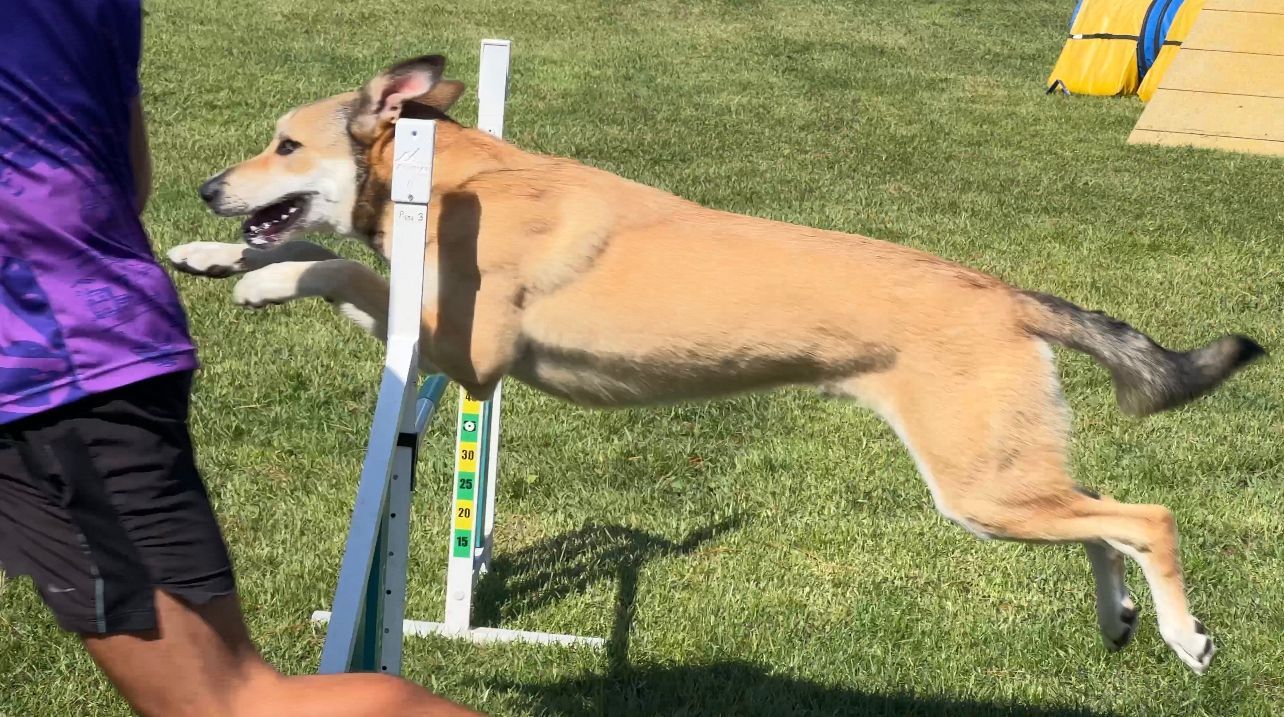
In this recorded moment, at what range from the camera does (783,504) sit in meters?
5.82

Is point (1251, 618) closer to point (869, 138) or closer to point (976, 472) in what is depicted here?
point (976, 472)

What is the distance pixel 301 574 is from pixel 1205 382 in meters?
3.23

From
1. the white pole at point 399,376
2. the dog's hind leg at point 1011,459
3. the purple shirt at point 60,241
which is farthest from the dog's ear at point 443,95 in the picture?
the purple shirt at point 60,241

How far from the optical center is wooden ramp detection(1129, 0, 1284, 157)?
14203 mm

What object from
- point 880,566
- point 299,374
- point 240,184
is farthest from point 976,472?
point 299,374

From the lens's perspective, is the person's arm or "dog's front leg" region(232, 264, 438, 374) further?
"dog's front leg" region(232, 264, 438, 374)

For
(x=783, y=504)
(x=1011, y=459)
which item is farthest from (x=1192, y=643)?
(x=783, y=504)

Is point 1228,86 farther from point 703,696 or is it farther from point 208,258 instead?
point 208,258

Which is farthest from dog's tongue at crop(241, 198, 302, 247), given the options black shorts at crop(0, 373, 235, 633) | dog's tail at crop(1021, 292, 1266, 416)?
dog's tail at crop(1021, 292, 1266, 416)

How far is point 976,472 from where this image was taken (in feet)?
12.4

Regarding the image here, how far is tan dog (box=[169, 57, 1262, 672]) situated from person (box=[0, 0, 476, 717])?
5.01ft

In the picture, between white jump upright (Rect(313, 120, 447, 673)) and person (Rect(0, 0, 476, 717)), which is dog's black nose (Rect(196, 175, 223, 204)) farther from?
person (Rect(0, 0, 476, 717))

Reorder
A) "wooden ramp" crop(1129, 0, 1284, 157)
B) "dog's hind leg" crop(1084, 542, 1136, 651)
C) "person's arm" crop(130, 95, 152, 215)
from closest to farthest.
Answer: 1. "person's arm" crop(130, 95, 152, 215)
2. "dog's hind leg" crop(1084, 542, 1136, 651)
3. "wooden ramp" crop(1129, 0, 1284, 157)

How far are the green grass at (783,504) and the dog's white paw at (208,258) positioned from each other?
132cm
